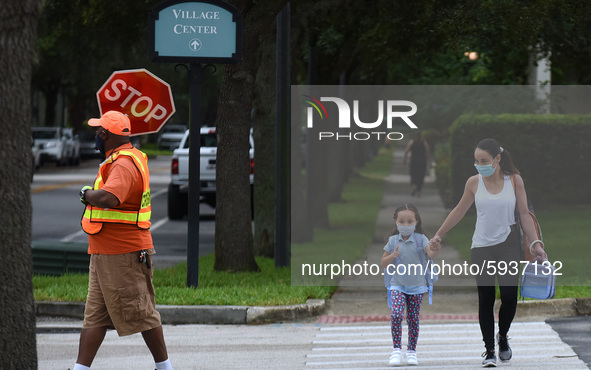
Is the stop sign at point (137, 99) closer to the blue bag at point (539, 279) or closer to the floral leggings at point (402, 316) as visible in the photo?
the floral leggings at point (402, 316)

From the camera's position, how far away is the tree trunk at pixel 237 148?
12820 mm

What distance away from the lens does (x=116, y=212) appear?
269 inches

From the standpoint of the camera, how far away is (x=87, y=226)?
6.86 metres

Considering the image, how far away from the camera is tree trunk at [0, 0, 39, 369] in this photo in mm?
5242

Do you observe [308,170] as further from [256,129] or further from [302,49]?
[256,129]

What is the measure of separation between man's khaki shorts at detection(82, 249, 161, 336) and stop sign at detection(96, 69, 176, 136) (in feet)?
28.6

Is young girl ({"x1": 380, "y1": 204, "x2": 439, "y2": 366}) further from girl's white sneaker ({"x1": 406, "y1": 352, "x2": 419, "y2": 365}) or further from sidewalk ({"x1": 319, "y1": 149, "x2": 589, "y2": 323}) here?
sidewalk ({"x1": 319, "y1": 149, "x2": 589, "y2": 323})

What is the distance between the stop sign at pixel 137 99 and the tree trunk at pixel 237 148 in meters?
2.87

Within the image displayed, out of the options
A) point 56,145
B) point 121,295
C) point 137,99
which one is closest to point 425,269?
point 121,295

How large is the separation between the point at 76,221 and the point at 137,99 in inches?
212

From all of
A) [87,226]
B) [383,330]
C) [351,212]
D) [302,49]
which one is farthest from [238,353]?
[351,212]

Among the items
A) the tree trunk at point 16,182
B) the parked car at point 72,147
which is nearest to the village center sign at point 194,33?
the tree trunk at point 16,182

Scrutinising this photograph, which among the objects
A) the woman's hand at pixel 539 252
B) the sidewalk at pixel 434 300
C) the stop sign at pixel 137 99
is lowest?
the sidewalk at pixel 434 300

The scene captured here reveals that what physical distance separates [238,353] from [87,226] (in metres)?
2.21
